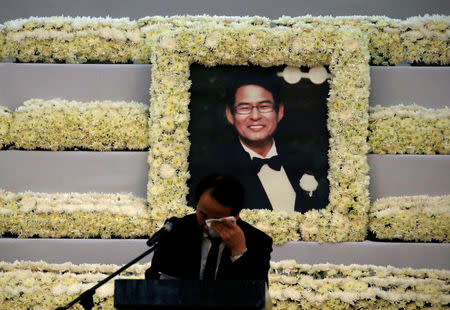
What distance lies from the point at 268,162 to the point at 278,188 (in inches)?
9.5

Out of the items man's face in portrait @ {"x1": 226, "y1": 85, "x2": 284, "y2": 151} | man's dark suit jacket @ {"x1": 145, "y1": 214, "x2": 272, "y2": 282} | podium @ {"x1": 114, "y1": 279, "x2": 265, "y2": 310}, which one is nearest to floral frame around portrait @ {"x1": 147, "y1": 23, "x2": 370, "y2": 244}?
man's face in portrait @ {"x1": 226, "y1": 85, "x2": 284, "y2": 151}

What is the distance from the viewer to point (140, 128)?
6.30 m

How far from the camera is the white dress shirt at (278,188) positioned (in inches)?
240

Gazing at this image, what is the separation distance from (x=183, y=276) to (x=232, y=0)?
401 cm

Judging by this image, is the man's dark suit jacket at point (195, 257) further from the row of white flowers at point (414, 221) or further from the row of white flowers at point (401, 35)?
the row of white flowers at point (401, 35)

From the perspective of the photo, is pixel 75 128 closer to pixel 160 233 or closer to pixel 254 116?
pixel 254 116

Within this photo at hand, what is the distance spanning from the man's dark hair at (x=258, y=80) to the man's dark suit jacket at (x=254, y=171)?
45 centimetres

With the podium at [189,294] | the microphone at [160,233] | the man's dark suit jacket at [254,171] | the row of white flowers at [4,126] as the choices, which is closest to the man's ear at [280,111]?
the man's dark suit jacket at [254,171]

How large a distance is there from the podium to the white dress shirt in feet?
11.1

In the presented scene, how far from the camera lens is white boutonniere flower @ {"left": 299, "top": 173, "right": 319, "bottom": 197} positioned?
6113 millimetres

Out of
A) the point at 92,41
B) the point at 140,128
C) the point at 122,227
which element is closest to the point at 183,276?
the point at 122,227

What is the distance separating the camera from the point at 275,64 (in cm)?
627

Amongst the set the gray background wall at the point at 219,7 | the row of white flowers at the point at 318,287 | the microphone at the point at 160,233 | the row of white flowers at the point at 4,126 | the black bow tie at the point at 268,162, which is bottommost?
the row of white flowers at the point at 318,287

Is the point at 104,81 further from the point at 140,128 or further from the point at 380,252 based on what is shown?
the point at 380,252
